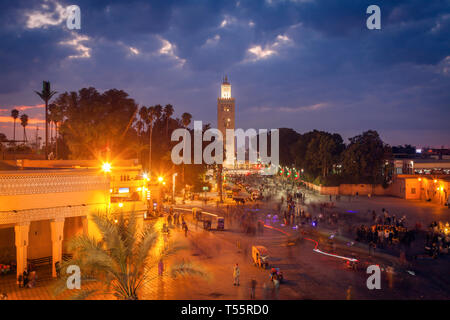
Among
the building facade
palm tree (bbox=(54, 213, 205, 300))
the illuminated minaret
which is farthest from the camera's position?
the illuminated minaret

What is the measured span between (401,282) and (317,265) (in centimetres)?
401

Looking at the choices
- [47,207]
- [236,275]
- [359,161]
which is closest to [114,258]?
[236,275]

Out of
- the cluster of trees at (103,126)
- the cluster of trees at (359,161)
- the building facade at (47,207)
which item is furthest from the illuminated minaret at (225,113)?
the building facade at (47,207)

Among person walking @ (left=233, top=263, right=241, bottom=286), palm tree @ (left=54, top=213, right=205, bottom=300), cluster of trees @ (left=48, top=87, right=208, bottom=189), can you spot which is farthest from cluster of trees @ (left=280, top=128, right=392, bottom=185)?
palm tree @ (left=54, top=213, right=205, bottom=300)

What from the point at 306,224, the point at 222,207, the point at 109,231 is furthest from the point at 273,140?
the point at 109,231

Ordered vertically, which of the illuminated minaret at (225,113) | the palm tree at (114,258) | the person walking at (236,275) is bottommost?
the person walking at (236,275)

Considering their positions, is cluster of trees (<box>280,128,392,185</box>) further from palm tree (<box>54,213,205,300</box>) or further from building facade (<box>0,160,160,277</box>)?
palm tree (<box>54,213,205,300</box>)

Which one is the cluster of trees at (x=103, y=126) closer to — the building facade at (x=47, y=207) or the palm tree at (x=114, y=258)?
the building facade at (x=47, y=207)

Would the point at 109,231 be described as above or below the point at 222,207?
above

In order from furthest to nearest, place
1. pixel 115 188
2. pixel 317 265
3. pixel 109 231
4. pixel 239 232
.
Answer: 1. pixel 115 188
2. pixel 239 232
3. pixel 317 265
4. pixel 109 231

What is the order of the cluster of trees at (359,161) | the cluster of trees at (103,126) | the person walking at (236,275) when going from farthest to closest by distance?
the cluster of trees at (359,161)
the cluster of trees at (103,126)
the person walking at (236,275)

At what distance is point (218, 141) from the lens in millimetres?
51844
